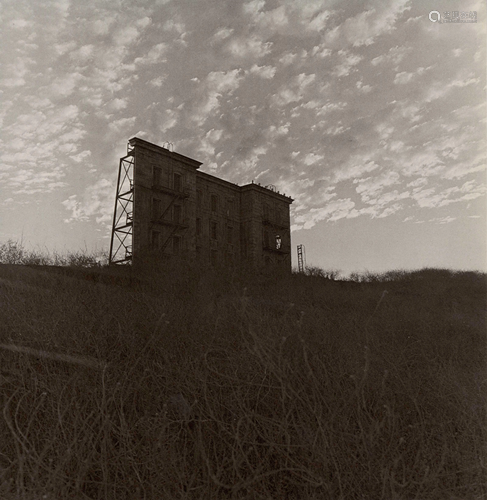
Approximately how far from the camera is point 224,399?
696 cm

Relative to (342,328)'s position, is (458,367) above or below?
below

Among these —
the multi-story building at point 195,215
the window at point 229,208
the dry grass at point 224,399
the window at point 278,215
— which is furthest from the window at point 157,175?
the window at point 278,215

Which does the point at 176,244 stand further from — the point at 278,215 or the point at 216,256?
the point at 278,215

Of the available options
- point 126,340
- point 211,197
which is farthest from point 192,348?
point 211,197

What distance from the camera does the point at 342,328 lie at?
12.0m

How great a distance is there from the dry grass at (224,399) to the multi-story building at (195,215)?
911cm

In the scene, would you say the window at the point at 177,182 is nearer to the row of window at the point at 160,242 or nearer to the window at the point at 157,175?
the window at the point at 157,175

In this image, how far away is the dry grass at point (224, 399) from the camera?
501cm

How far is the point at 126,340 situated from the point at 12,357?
239 centimetres

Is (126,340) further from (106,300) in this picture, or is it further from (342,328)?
(342,328)

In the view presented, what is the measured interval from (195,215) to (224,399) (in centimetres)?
2526

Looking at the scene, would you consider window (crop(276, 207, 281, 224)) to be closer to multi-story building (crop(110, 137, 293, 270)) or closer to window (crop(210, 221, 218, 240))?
multi-story building (crop(110, 137, 293, 270))

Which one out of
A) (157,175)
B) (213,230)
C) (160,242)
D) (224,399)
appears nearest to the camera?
(224,399)

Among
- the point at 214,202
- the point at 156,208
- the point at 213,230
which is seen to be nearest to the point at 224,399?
the point at 156,208
